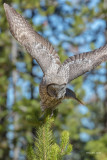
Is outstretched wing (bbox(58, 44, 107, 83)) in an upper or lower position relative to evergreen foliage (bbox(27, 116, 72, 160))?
upper

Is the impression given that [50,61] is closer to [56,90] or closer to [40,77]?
[56,90]

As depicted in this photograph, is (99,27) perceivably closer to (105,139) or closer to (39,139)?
(105,139)

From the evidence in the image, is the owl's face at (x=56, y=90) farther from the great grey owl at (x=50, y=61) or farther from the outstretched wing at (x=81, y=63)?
the outstretched wing at (x=81, y=63)

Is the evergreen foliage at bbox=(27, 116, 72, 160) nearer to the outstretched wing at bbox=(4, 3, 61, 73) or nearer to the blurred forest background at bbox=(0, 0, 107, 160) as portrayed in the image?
the outstretched wing at bbox=(4, 3, 61, 73)

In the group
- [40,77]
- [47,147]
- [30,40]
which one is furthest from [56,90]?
[40,77]

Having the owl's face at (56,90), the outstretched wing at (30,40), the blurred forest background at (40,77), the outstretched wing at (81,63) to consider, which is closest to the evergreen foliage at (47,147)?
the owl's face at (56,90)

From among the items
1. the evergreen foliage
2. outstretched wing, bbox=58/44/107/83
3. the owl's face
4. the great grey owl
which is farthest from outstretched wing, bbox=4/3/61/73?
the evergreen foliage

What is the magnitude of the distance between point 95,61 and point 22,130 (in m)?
6.15

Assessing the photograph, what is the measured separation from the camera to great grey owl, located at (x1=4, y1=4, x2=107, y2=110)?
2369 millimetres

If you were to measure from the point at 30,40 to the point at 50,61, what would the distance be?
0.36 m

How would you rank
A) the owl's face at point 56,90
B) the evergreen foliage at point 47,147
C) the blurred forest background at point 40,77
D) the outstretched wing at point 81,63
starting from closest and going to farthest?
the evergreen foliage at point 47,147 → the owl's face at point 56,90 → the outstretched wing at point 81,63 → the blurred forest background at point 40,77

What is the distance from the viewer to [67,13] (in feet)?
33.7

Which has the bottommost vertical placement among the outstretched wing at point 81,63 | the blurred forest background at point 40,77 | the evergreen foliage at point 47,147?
the evergreen foliage at point 47,147

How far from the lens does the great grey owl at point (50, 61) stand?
93.3 inches
